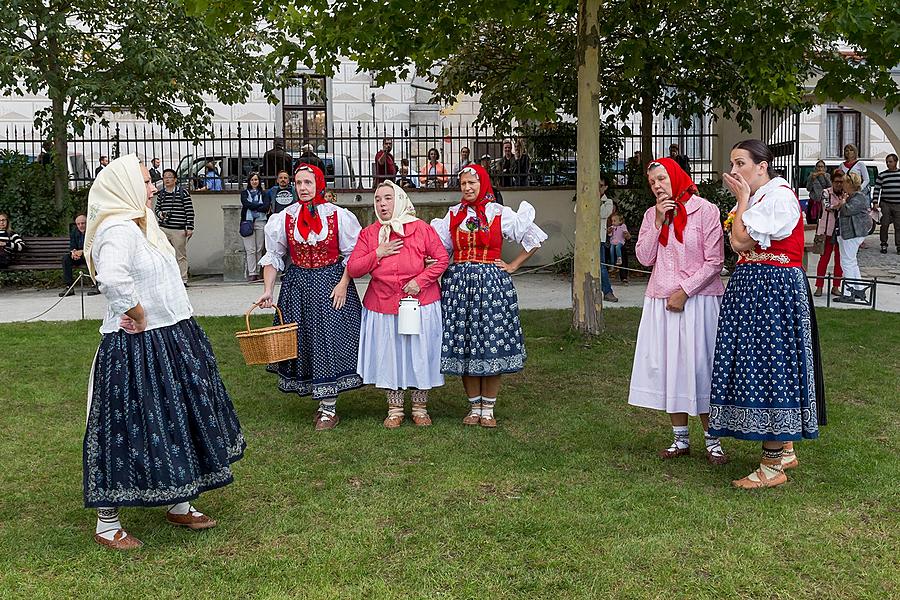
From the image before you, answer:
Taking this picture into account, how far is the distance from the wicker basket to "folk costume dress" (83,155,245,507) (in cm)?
154

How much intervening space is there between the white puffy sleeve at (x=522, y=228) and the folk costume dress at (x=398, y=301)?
1.51 ft

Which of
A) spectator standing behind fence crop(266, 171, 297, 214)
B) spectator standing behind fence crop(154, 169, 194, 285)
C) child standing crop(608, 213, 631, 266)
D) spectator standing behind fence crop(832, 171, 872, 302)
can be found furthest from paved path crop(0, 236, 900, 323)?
spectator standing behind fence crop(266, 171, 297, 214)

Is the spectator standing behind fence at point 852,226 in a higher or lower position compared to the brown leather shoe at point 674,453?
higher

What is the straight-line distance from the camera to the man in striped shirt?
682 inches

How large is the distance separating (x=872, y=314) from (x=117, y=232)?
929 cm

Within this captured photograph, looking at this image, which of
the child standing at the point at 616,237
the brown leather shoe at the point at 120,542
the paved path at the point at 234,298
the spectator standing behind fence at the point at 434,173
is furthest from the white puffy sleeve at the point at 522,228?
the spectator standing behind fence at the point at 434,173

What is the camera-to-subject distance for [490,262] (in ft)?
23.1

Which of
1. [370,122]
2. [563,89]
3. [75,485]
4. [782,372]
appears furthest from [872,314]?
[370,122]

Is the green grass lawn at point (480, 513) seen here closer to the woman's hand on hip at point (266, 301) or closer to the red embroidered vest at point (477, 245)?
the woman's hand on hip at point (266, 301)

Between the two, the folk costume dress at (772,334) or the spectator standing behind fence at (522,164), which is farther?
the spectator standing behind fence at (522,164)

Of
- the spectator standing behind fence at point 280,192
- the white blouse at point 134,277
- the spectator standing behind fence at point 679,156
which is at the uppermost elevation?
the spectator standing behind fence at point 679,156

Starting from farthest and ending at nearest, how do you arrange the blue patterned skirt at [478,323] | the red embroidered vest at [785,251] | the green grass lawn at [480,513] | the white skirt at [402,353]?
the white skirt at [402,353]
the blue patterned skirt at [478,323]
the red embroidered vest at [785,251]
the green grass lawn at [480,513]

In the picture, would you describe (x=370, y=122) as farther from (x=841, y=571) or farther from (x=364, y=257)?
(x=841, y=571)

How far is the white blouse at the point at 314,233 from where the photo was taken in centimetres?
704
